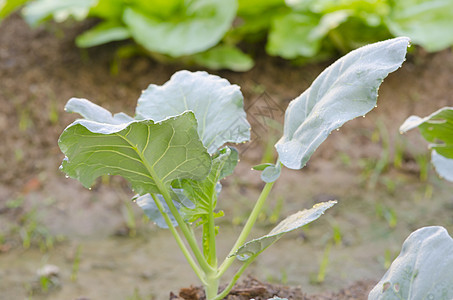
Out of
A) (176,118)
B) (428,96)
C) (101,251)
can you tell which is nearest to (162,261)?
(101,251)

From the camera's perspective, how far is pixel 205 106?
1202mm

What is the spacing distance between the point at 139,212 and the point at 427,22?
2081 millimetres

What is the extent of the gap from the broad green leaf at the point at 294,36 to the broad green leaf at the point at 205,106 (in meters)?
1.93

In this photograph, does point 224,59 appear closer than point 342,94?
No

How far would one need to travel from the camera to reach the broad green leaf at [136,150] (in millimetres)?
913

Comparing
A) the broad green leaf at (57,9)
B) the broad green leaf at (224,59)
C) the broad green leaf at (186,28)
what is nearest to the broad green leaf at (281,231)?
the broad green leaf at (186,28)

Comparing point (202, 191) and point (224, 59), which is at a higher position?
point (202, 191)

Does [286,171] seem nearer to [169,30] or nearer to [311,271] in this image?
[311,271]

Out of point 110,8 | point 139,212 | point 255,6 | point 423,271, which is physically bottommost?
point 139,212

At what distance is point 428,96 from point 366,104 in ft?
8.20

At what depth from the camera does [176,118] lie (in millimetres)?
923

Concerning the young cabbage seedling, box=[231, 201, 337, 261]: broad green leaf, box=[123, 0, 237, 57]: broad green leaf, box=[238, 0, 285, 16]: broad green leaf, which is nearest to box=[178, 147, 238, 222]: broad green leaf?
the young cabbage seedling

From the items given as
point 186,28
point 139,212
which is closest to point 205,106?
point 139,212

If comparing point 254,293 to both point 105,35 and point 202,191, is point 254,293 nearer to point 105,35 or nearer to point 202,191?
point 202,191
